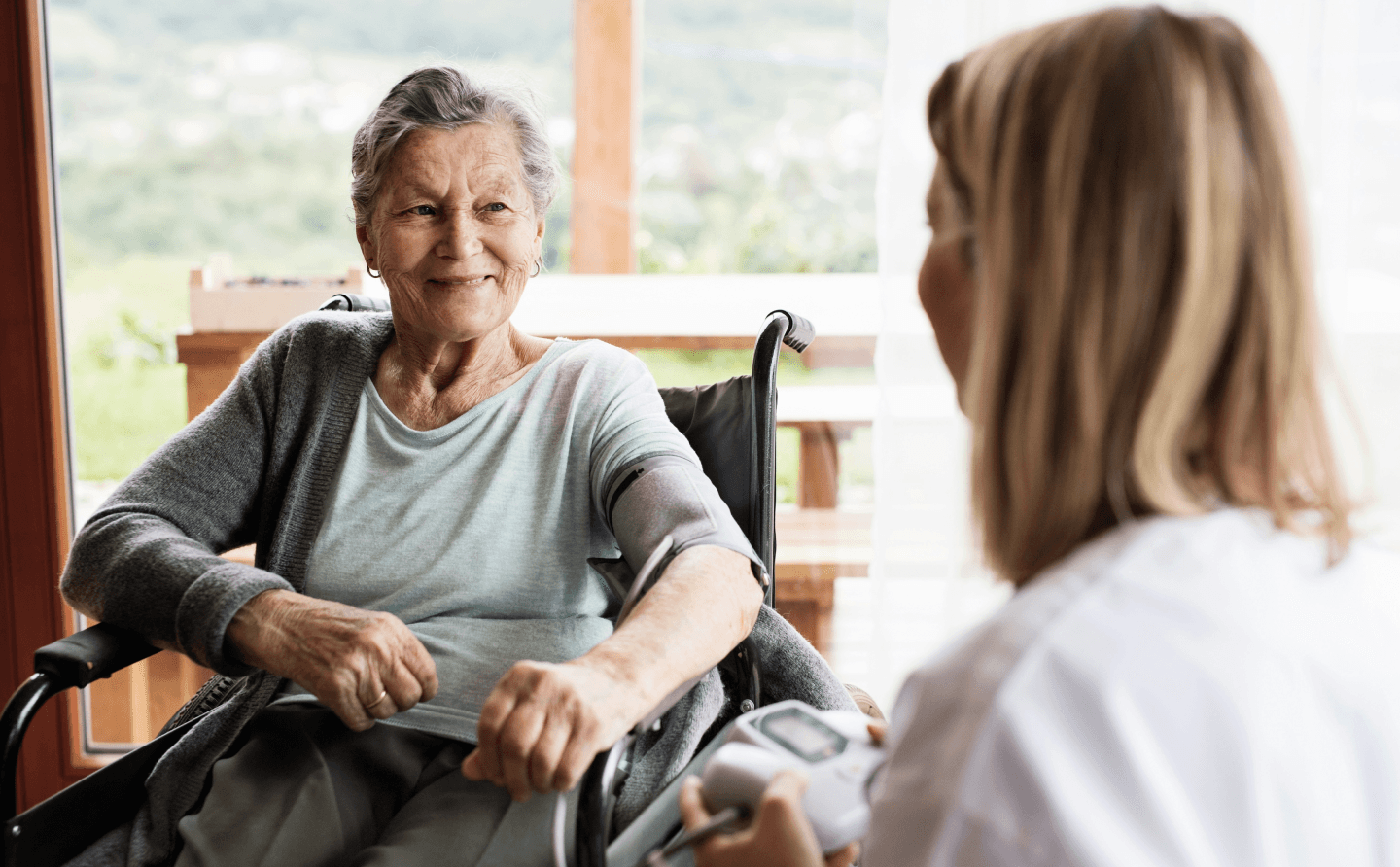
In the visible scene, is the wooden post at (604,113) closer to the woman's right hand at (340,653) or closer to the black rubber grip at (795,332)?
the black rubber grip at (795,332)

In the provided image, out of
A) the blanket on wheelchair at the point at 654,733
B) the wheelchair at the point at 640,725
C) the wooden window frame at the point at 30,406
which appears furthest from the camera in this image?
the wooden window frame at the point at 30,406

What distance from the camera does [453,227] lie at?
1.35 metres

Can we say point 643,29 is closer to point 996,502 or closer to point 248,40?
point 248,40

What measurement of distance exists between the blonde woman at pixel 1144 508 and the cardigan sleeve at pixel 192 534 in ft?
2.54

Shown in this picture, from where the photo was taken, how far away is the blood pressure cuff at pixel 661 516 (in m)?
1.17

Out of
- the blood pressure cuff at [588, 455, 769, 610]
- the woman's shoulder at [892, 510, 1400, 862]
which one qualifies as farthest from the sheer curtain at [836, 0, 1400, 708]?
the woman's shoulder at [892, 510, 1400, 862]

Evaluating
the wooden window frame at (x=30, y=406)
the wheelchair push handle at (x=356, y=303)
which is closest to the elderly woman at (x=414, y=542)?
the wheelchair push handle at (x=356, y=303)

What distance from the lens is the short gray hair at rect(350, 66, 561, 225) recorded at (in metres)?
1.34

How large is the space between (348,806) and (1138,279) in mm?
1006

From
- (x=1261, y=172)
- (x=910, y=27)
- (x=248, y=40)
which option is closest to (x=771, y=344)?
(x=910, y=27)

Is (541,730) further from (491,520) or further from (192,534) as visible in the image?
(192,534)

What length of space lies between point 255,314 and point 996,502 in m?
1.88

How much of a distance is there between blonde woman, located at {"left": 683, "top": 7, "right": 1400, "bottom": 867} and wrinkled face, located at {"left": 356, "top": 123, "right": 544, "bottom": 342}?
0.83 meters

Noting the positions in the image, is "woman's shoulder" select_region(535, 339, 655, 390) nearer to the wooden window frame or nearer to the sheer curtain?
the sheer curtain
